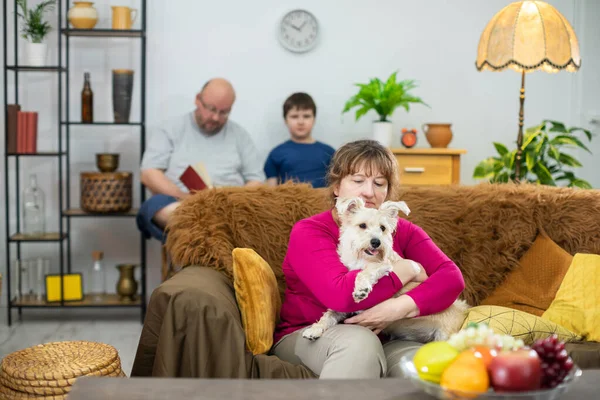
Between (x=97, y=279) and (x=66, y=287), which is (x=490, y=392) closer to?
(x=66, y=287)

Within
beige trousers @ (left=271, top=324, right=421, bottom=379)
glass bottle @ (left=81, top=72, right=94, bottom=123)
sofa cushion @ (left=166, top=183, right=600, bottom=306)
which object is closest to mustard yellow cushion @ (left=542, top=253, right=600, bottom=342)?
sofa cushion @ (left=166, top=183, right=600, bottom=306)

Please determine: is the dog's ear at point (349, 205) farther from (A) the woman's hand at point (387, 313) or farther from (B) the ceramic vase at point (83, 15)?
(B) the ceramic vase at point (83, 15)

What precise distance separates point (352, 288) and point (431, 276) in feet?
0.90

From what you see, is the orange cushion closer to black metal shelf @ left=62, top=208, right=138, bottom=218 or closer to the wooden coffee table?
the wooden coffee table

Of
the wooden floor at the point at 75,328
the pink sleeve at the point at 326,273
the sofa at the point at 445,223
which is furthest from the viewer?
the wooden floor at the point at 75,328

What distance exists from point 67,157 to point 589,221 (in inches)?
119

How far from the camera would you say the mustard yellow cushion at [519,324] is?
7.47 feet

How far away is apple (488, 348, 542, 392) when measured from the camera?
121 cm

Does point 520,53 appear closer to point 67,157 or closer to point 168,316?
point 168,316

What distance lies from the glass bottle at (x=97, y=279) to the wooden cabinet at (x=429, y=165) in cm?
195

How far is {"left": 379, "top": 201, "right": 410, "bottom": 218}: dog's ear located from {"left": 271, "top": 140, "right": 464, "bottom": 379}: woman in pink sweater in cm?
10

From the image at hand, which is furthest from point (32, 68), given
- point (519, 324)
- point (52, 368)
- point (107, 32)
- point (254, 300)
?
point (519, 324)

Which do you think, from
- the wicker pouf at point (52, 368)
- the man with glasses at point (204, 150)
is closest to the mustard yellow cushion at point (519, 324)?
the wicker pouf at point (52, 368)

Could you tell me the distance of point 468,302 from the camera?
2637mm
